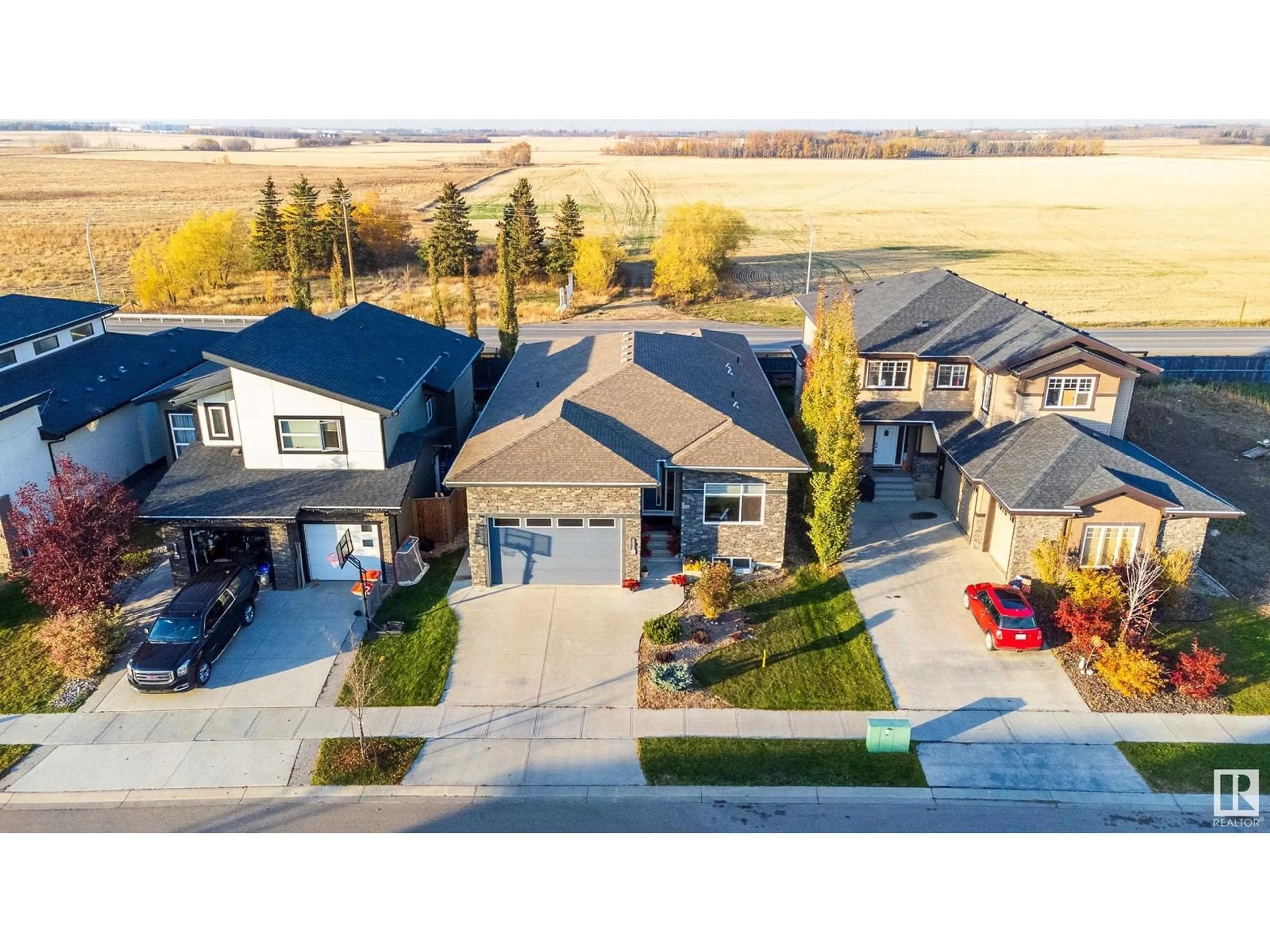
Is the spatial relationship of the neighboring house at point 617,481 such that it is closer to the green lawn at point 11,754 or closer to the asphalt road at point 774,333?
the green lawn at point 11,754

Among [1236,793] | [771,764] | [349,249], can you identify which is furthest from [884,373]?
[349,249]

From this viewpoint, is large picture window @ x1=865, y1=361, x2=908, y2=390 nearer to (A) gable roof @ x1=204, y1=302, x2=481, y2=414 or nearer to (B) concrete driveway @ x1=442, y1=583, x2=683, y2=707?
(B) concrete driveway @ x1=442, y1=583, x2=683, y2=707

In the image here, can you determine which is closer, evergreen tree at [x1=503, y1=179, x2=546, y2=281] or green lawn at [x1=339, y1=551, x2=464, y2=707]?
green lawn at [x1=339, y1=551, x2=464, y2=707]

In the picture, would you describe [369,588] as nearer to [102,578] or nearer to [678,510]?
[102,578]

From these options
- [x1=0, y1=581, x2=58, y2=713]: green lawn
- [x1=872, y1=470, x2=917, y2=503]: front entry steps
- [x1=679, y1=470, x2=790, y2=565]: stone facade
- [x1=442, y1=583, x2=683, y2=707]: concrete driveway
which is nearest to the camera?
[x1=0, y1=581, x2=58, y2=713]: green lawn

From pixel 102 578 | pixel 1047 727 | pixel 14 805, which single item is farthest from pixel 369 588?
pixel 1047 727

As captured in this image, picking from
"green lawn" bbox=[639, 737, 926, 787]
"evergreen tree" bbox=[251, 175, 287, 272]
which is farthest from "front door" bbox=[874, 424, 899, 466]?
"evergreen tree" bbox=[251, 175, 287, 272]
